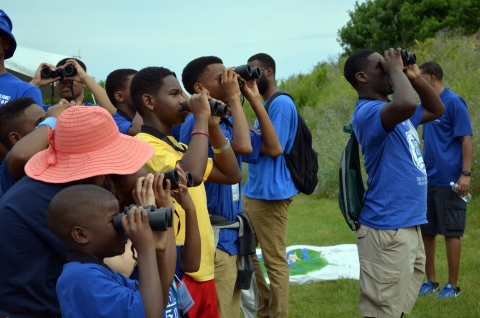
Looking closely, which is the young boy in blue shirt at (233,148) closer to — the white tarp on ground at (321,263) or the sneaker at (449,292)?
the sneaker at (449,292)

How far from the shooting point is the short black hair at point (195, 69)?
4246mm

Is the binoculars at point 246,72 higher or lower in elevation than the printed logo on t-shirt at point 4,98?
higher

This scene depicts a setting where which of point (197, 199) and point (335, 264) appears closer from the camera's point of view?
point (197, 199)

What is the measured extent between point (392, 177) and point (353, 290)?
2.52 metres

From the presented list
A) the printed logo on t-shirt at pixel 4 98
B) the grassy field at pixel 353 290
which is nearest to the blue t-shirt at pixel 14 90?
the printed logo on t-shirt at pixel 4 98

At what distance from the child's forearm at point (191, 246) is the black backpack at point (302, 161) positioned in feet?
8.13

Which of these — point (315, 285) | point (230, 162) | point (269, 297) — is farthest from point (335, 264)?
point (230, 162)

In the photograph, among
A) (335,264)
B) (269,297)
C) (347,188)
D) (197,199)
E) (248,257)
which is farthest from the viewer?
(335,264)

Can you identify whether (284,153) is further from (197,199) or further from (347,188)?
(197,199)

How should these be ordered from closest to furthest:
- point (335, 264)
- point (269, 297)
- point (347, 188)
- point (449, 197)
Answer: point (347, 188)
point (269, 297)
point (449, 197)
point (335, 264)

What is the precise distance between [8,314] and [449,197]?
492 centimetres

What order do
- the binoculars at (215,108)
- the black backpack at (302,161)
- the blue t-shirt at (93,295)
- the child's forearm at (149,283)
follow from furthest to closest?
the black backpack at (302,161)
the binoculars at (215,108)
the child's forearm at (149,283)
the blue t-shirt at (93,295)

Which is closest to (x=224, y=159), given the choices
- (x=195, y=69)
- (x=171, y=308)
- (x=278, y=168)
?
(x=195, y=69)

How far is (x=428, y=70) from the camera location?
6.57 meters
